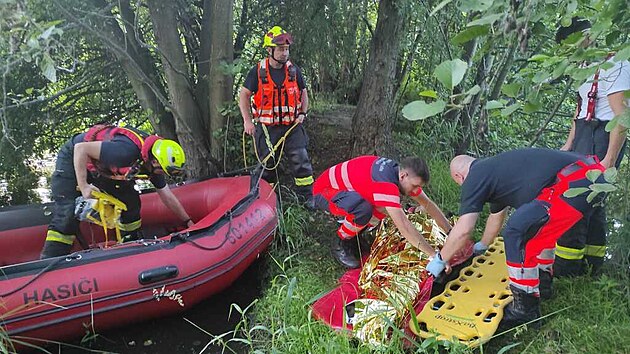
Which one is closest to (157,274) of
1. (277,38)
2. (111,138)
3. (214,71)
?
(111,138)

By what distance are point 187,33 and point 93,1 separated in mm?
1016

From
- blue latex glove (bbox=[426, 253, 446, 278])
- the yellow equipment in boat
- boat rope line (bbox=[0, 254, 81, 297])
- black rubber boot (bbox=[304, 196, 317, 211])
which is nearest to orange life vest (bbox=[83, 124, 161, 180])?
the yellow equipment in boat

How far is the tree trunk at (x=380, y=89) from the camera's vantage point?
4.47 m

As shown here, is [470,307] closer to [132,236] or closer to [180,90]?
[132,236]

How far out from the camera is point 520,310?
2562 mm

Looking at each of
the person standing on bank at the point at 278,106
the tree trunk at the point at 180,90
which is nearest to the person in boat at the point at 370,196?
the person standing on bank at the point at 278,106

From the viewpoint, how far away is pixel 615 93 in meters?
2.58

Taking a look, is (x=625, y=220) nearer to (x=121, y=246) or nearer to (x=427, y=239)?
(x=427, y=239)

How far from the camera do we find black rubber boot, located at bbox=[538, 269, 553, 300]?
2.78 metres

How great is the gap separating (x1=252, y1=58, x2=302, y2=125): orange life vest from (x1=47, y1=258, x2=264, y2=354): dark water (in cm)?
154

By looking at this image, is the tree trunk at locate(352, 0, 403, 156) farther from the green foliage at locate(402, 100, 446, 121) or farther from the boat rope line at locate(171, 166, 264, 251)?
the green foliage at locate(402, 100, 446, 121)

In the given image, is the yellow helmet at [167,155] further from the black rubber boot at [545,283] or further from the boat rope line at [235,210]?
the black rubber boot at [545,283]

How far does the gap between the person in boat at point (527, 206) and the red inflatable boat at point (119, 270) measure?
57.6 inches

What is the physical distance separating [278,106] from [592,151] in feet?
7.98
